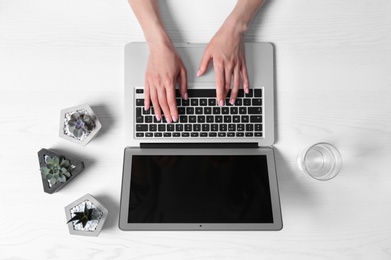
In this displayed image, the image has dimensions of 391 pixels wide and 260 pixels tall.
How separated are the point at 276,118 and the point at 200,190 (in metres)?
0.27

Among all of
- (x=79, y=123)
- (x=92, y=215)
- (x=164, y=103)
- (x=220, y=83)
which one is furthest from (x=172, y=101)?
(x=92, y=215)

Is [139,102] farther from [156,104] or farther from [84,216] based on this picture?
[84,216]

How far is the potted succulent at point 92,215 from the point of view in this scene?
2.82 ft

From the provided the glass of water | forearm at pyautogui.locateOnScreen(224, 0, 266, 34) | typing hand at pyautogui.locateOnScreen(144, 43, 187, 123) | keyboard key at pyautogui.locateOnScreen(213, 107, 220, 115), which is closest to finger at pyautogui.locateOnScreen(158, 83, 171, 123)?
typing hand at pyautogui.locateOnScreen(144, 43, 187, 123)

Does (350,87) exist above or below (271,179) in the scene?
above

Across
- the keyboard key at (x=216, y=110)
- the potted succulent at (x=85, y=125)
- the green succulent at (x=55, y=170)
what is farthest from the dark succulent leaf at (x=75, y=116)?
the keyboard key at (x=216, y=110)

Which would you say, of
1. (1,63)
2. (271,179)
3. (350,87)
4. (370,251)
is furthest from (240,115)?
(1,63)

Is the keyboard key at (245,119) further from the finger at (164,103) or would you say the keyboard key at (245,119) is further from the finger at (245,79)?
the finger at (164,103)

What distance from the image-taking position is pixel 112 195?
0.88m

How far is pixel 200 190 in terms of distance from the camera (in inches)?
32.3

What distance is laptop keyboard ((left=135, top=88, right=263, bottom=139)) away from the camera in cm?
86

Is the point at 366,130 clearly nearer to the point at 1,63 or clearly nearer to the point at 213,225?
the point at 213,225

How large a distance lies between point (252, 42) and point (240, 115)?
189 millimetres

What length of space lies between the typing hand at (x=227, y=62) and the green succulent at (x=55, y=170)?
0.39m
